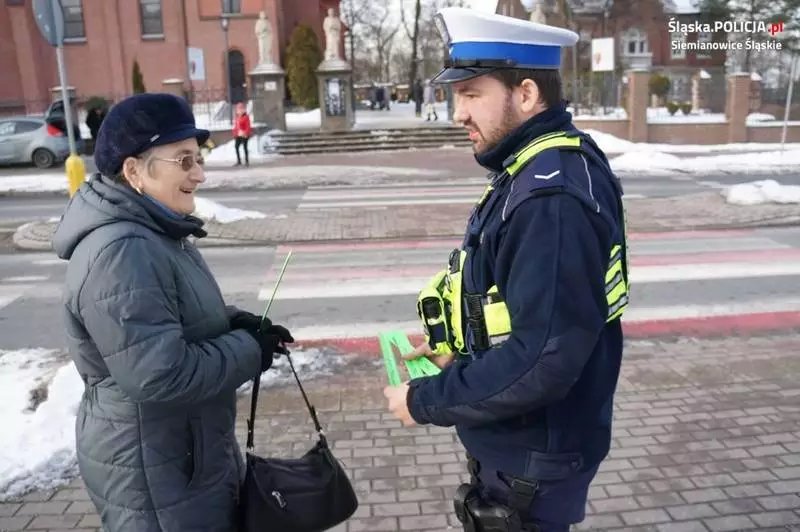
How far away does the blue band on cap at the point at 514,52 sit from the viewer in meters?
1.83

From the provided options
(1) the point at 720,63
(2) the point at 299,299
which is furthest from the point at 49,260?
(1) the point at 720,63

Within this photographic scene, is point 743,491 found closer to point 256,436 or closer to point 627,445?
point 627,445

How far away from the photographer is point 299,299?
7.66 m

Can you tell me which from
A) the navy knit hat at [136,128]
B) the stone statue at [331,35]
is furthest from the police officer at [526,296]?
the stone statue at [331,35]

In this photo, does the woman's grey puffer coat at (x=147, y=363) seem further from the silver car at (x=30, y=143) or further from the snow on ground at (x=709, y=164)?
the silver car at (x=30, y=143)

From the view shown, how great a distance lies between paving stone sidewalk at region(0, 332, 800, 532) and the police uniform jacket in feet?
5.50

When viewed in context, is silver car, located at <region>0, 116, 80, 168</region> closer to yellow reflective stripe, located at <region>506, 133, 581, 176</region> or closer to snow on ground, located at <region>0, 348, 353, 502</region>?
snow on ground, located at <region>0, 348, 353, 502</region>

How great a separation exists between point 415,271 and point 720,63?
5642 cm

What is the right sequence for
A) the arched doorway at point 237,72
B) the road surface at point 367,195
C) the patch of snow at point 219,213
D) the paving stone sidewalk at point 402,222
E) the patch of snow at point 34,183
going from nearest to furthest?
A: the paving stone sidewalk at point 402,222 → the patch of snow at point 219,213 → the road surface at point 367,195 → the patch of snow at point 34,183 → the arched doorway at point 237,72

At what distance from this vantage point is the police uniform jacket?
1.67 m

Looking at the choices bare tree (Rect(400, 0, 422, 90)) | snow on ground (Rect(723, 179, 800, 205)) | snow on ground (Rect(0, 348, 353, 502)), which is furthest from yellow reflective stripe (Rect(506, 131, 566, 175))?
bare tree (Rect(400, 0, 422, 90))

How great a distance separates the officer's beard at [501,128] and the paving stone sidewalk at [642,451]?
2.15 m

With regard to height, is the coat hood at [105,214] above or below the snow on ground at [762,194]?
above

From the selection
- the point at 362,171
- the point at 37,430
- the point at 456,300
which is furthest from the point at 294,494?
the point at 362,171
